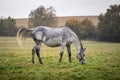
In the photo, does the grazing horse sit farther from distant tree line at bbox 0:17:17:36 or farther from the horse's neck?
distant tree line at bbox 0:17:17:36

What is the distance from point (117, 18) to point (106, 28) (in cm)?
662

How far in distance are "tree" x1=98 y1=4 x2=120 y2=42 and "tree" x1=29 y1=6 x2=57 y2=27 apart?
93.6 feet

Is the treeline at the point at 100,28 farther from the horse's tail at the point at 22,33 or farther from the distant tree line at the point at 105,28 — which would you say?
the horse's tail at the point at 22,33

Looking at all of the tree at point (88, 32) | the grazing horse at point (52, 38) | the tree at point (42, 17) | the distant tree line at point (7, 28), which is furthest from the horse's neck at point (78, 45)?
the tree at point (42, 17)

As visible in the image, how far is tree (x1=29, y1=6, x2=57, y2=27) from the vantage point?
86.6 metres

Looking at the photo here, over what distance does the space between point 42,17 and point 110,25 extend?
124 feet

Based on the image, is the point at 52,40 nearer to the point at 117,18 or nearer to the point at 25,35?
the point at 25,35

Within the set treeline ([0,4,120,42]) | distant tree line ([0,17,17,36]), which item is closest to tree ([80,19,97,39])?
treeline ([0,4,120,42])

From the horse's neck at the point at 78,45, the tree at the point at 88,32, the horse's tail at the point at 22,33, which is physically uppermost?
→ the horse's tail at the point at 22,33

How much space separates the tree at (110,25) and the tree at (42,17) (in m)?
28.5

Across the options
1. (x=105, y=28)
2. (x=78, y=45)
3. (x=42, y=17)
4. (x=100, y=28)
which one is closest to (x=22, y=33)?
(x=78, y=45)

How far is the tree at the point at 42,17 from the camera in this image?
86.6 metres

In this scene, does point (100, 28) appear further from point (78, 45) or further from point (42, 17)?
point (78, 45)

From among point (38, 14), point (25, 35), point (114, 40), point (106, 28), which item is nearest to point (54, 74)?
point (25, 35)
